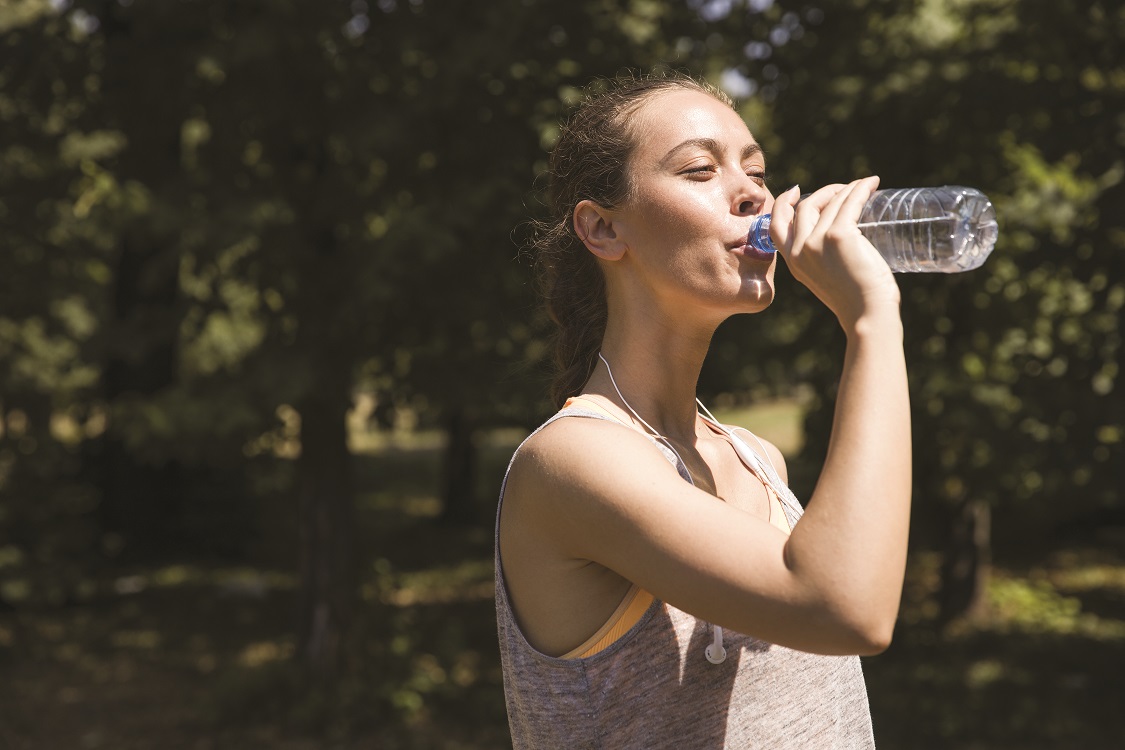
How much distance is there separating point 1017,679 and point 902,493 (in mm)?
8587

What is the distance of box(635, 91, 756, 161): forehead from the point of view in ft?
5.61

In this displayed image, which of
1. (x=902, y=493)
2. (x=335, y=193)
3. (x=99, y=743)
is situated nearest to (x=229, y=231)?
(x=335, y=193)

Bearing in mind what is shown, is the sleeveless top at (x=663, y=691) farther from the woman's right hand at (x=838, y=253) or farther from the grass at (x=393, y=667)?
the grass at (x=393, y=667)

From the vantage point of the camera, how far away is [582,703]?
1.55 metres

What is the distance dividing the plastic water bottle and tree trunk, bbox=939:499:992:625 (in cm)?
920

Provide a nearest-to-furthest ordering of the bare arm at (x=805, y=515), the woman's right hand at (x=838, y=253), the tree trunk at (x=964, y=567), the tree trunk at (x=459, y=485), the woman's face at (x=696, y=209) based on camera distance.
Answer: the bare arm at (x=805, y=515)
the woman's right hand at (x=838, y=253)
the woman's face at (x=696, y=209)
the tree trunk at (x=964, y=567)
the tree trunk at (x=459, y=485)

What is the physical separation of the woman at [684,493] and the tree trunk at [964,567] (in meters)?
9.27

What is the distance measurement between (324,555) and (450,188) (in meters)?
3.11

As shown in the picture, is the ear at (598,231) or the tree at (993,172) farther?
the tree at (993,172)

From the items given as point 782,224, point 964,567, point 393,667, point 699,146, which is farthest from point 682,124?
point 964,567

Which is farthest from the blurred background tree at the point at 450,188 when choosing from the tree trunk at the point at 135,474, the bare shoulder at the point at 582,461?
the bare shoulder at the point at 582,461

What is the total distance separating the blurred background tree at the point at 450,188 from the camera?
6199mm

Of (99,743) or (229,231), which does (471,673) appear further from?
(229,231)

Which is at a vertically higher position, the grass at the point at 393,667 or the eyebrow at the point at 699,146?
the eyebrow at the point at 699,146
